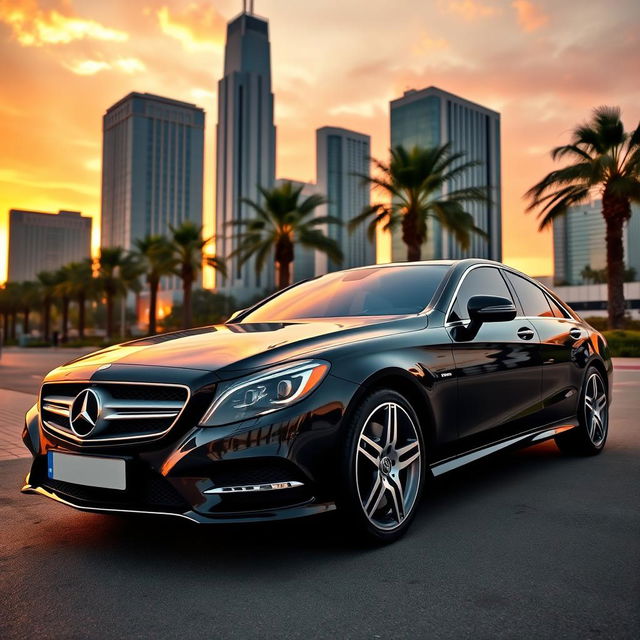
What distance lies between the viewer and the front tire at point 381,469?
323 centimetres

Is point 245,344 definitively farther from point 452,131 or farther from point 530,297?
point 452,131

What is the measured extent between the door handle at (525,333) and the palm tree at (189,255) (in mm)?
37323

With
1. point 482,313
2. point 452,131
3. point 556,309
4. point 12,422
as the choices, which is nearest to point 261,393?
point 482,313

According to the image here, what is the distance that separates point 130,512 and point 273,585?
689 mm

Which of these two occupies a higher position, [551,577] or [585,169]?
[585,169]

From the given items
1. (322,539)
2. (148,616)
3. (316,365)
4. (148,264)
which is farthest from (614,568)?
(148,264)

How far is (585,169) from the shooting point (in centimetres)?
2622

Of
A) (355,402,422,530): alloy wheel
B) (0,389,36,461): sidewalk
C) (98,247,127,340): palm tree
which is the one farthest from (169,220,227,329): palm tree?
(355,402,422,530): alloy wheel

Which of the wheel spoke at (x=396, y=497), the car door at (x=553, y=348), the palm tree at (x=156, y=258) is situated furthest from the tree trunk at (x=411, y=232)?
the wheel spoke at (x=396, y=497)

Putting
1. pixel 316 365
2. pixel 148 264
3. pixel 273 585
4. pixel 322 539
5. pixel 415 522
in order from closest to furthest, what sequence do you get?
1. pixel 273 585
2. pixel 316 365
3. pixel 322 539
4. pixel 415 522
5. pixel 148 264

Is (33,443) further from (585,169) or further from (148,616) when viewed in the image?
(585,169)

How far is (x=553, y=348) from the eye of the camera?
5254 mm

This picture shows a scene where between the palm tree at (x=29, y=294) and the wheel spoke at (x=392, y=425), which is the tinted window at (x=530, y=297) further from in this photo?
the palm tree at (x=29, y=294)

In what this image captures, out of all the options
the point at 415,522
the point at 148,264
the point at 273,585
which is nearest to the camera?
the point at 273,585
